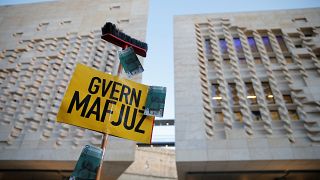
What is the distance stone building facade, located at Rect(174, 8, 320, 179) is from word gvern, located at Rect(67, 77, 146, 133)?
1158 centimetres

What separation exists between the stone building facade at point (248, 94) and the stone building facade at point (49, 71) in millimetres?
4368

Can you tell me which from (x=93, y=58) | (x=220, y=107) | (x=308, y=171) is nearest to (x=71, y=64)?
(x=93, y=58)

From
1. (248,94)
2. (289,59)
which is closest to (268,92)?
(248,94)


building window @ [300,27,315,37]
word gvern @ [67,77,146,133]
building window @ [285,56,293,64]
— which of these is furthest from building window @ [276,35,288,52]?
word gvern @ [67,77,146,133]

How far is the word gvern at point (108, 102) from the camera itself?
19.1 feet

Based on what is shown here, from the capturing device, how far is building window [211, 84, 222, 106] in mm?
19862

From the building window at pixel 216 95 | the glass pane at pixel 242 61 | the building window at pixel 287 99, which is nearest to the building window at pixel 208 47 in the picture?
the glass pane at pixel 242 61

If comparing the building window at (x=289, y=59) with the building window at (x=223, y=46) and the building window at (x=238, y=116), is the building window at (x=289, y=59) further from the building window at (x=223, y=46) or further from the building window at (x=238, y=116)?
the building window at (x=238, y=116)

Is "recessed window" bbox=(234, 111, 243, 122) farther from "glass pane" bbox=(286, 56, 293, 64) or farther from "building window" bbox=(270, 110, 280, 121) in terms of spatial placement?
"glass pane" bbox=(286, 56, 293, 64)

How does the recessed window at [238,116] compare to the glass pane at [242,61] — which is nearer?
the recessed window at [238,116]

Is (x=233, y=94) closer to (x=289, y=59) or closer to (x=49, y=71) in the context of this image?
(x=289, y=59)

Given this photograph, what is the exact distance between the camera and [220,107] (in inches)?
762

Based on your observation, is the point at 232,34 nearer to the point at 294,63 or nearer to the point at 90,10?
the point at 294,63

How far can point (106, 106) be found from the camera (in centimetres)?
609
